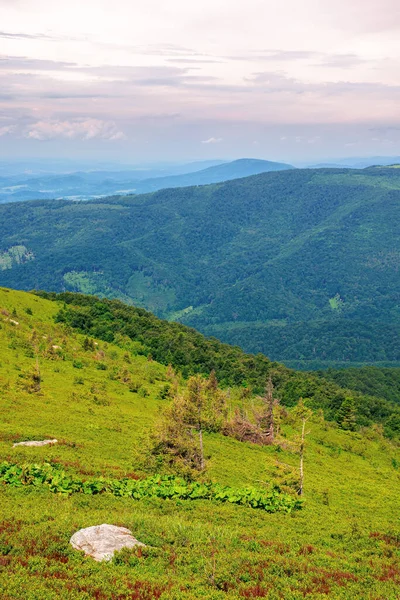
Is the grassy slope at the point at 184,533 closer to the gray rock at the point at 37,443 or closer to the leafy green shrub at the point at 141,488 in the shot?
the leafy green shrub at the point at 141,488

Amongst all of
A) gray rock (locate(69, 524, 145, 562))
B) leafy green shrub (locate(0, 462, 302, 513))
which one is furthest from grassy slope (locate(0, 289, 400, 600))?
leafy green shrub (locate(0, 462, 302, 513))

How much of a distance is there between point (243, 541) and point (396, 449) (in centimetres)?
5950

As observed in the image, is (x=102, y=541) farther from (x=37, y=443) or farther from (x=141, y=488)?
(x=37, y=443)

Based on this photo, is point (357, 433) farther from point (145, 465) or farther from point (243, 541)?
point (243, 541)

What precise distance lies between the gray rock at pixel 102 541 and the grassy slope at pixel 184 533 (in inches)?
20.0

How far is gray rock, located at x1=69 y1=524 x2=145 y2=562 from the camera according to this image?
17953mm

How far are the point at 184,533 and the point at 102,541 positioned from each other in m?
4.04

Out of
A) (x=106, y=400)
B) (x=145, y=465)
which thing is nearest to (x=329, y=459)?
(x=106, y=400)

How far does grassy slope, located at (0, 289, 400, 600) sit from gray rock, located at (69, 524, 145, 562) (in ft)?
1.67

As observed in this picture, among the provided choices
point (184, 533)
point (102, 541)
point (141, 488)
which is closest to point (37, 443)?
point (141, 488)

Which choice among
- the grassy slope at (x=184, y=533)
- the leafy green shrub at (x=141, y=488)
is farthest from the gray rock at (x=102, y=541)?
the leafy green shrub at (x=141, y=488)

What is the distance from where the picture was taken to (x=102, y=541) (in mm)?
18531

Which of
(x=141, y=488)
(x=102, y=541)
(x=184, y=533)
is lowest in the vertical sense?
(x=141, y=488)

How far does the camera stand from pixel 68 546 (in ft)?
59.3
